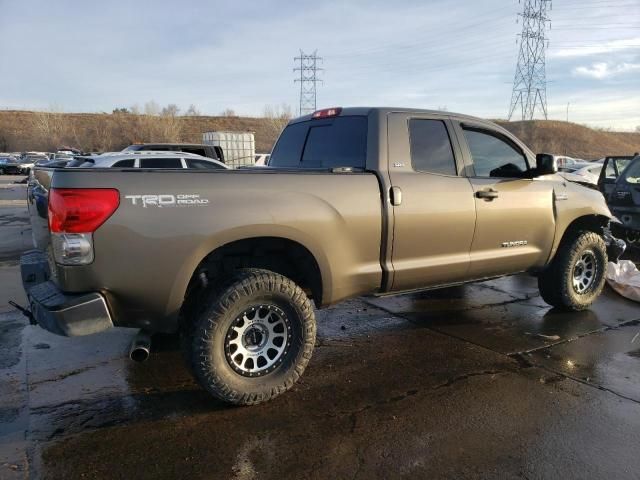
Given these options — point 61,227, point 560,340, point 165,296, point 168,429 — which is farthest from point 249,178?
point 560,340

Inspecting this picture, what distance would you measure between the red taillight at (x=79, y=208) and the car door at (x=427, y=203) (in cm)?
204

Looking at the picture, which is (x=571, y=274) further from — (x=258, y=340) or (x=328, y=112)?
(x=258, y=340)

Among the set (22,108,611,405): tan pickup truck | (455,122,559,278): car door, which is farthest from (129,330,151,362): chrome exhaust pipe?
(455,122,559,278): car door

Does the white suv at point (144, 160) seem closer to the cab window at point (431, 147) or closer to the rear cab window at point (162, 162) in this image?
the rear cab window at point (162, 162)

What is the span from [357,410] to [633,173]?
24.3ft

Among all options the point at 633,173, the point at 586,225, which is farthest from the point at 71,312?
the point at 633,173

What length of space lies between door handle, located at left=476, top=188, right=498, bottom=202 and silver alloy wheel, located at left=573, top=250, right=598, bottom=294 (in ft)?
5.63

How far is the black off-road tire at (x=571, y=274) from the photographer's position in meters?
5.43

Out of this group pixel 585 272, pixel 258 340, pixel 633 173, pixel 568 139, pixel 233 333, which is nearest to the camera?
pixel 233 333

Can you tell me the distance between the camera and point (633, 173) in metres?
8.51

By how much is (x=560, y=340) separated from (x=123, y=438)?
3.86 meters

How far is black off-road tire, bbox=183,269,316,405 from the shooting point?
128 inches

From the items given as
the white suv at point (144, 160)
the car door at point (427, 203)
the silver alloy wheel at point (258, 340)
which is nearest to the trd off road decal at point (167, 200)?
the silver alloy wheel at point (258, 340)

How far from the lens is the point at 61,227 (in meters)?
2.88
